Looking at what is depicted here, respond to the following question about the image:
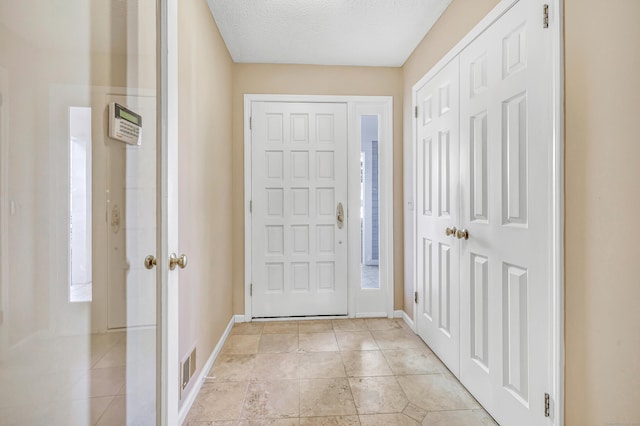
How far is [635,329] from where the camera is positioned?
95 centimetres

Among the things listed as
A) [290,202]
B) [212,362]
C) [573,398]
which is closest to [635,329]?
[573,398]

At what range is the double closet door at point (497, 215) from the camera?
130 cm

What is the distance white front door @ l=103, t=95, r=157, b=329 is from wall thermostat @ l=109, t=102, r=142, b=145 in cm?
2

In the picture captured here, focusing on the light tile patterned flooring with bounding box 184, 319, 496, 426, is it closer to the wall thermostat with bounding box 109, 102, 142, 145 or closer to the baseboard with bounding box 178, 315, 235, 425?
the baseboard with bounding box 178, 315, 235, 425

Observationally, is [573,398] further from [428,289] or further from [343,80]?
[343,80]

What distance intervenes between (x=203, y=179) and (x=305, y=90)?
1.45m

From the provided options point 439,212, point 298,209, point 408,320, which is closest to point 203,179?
point 298,209

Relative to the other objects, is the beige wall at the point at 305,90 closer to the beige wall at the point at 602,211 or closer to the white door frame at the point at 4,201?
the beige wall at the point at 602,211

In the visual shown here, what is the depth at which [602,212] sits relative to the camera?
105 centimetres

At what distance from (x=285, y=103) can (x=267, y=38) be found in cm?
58

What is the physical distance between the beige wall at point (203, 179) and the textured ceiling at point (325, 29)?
0.65 ft

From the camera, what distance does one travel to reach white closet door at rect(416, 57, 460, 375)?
202 centimetres

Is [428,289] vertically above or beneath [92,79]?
beneath

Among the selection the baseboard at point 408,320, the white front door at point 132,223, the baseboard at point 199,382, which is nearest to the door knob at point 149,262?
the white front door at point 132,223
